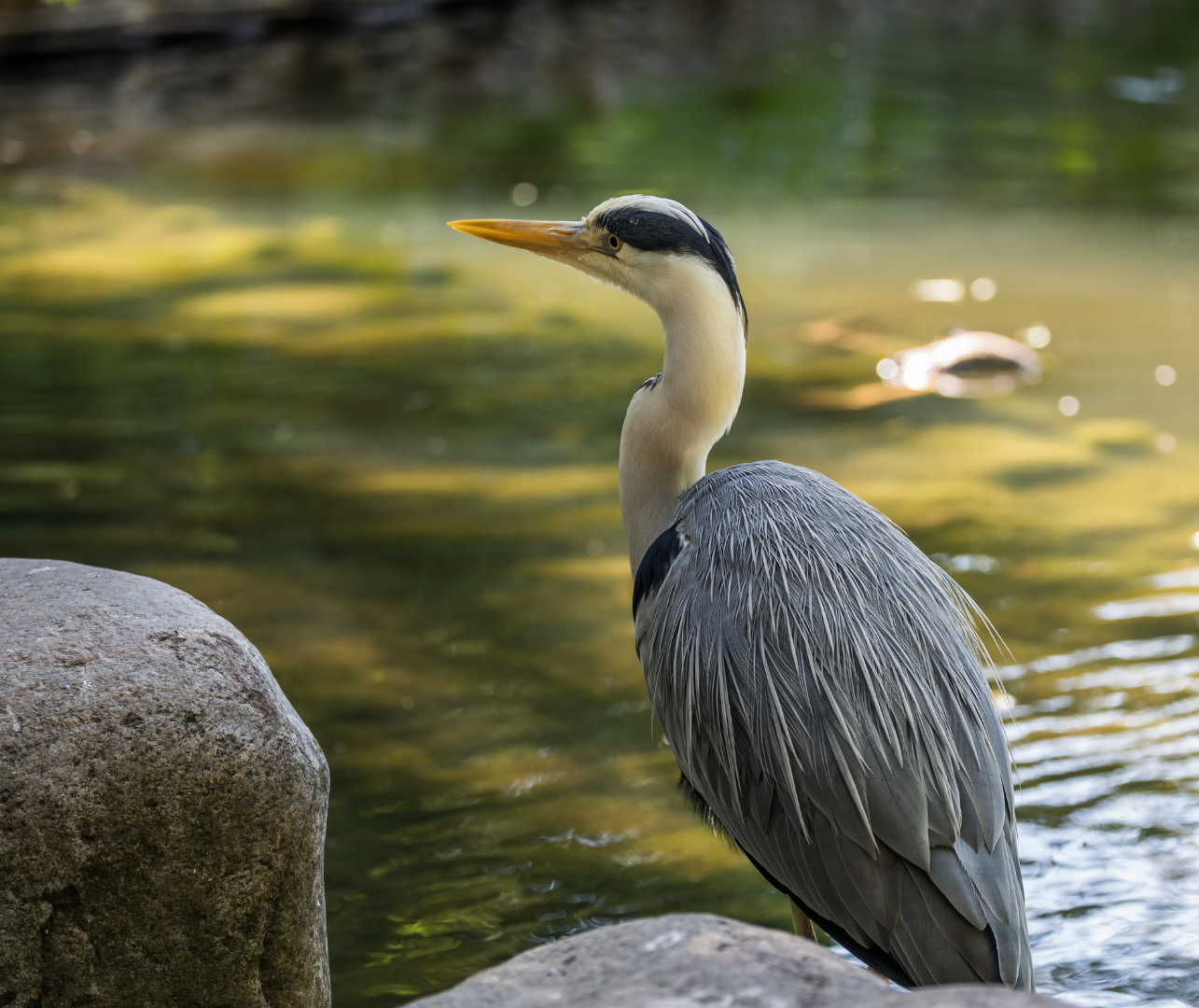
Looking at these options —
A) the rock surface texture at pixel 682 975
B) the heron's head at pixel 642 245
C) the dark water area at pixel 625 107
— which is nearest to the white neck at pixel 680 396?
the heron's head at pixel 642 245

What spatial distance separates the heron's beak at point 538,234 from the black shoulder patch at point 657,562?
823 millimetres

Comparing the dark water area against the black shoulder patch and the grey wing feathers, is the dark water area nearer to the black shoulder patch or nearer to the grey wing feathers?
the black shoulder patch

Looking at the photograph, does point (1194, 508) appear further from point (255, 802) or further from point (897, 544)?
point (255, 802)

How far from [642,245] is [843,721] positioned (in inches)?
50.7

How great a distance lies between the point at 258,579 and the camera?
A: 4832 millimetres

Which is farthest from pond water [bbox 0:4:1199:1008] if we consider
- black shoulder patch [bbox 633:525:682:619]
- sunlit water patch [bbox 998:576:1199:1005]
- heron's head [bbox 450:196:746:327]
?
heron's head [bbox 450:196:746:327]

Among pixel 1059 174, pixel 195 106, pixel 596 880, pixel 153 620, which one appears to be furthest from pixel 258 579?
pixel 195 106

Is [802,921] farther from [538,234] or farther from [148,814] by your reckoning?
[538,234]

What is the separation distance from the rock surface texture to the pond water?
1.50 meters

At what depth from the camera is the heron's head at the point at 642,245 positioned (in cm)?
313

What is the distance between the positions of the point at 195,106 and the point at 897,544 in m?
12.2

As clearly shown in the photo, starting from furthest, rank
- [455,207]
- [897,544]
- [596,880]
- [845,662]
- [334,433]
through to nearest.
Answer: [455,207] → [334,433] → [596,880] → [897,544] → [845,662]

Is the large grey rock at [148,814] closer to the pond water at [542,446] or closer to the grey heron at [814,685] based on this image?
the pond water at [542,446]

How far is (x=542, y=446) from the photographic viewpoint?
6.12 m
